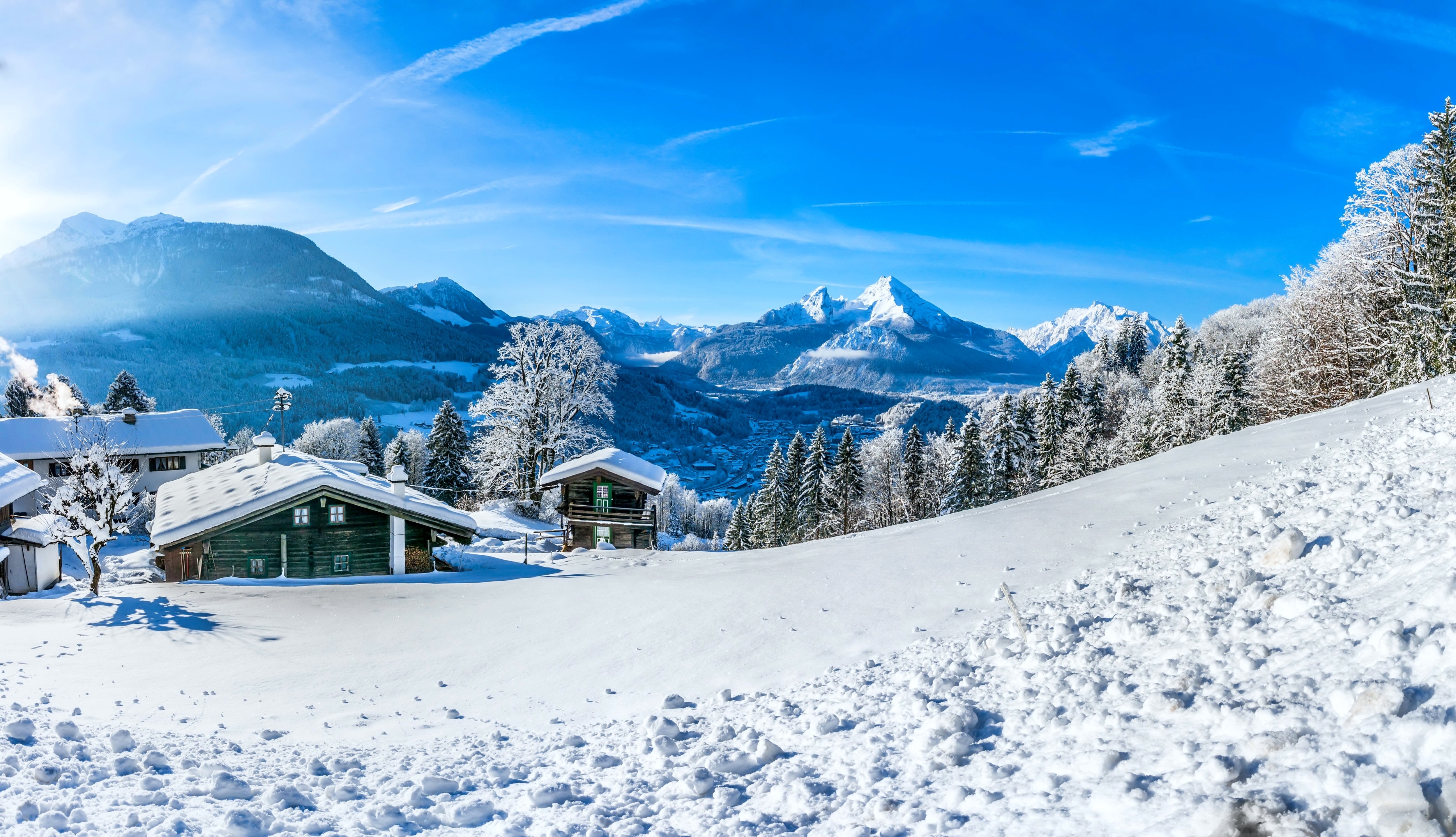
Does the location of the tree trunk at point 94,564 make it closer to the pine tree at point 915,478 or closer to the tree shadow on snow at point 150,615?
the tree shadow on snow at point 150,615

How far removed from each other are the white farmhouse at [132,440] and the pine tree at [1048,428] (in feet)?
214

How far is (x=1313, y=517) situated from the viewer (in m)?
9.53

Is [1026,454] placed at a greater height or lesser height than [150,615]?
greater

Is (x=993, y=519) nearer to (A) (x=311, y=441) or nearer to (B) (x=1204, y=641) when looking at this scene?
Answer: (B) (x=1204, y=641)

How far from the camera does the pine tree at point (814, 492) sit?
5872 cm

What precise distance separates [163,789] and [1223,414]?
5374 cm

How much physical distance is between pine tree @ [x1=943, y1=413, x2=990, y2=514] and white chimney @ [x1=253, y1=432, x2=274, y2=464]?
43.4 meters

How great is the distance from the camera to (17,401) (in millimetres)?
66062

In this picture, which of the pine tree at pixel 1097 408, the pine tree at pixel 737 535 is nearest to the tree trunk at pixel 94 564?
the pine tree at pixel 737 535

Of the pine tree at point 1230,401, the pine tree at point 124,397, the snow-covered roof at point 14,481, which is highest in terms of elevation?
the pine tree at point 124,397

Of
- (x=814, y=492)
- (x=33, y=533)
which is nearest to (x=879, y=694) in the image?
(x=33, y=533)

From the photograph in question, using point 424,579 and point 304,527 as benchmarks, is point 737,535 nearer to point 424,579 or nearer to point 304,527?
point 304,527

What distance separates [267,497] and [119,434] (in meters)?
38.9

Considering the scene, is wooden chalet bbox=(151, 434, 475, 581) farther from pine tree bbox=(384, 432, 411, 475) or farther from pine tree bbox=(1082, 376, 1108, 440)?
pine tree bbox=(1082, 376, 1108, 440)
